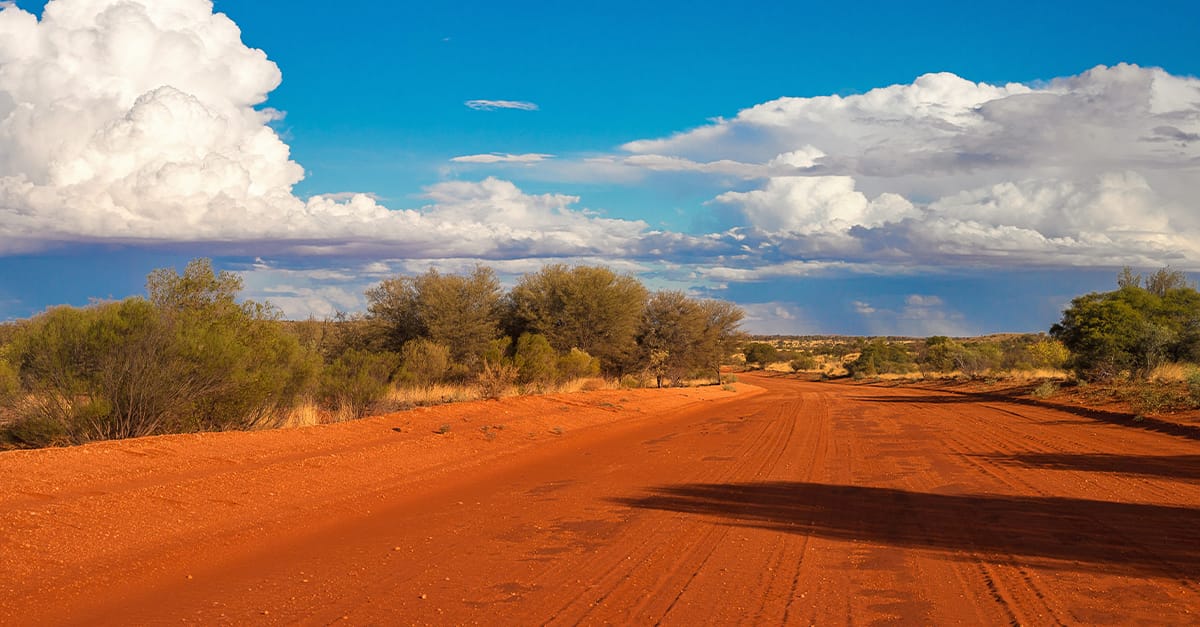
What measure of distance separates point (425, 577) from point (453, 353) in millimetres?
28246

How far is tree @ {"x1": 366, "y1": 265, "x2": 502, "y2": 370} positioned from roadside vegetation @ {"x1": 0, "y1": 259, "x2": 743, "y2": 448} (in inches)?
2.4

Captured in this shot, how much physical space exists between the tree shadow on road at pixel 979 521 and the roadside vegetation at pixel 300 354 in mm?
9280

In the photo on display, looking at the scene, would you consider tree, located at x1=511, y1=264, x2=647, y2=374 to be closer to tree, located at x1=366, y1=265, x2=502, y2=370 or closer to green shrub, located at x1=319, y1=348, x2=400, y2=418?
tree, located at x1=366, y1=265, x2=502, y2=370

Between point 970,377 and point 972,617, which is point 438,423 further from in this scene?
point 970,377

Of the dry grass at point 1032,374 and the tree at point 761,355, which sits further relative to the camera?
the tree at point 761,355

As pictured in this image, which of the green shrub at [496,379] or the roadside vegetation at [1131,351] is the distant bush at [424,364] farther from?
the roadside vegetation at [1131,351]

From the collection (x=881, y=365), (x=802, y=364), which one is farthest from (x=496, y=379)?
(x=802, y=364)

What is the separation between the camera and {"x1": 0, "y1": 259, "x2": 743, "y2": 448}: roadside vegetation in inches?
578

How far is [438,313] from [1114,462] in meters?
26.3

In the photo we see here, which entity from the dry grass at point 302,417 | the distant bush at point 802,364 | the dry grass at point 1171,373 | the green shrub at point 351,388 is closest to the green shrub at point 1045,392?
the dry grass at point 1171,373

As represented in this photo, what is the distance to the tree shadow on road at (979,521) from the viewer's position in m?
8.03

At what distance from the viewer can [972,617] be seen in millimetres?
6336

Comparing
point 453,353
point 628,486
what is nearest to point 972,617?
point 628,486

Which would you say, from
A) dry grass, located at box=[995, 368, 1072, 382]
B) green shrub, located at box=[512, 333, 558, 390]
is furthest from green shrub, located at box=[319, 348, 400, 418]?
dry grass, located at box=[995, 368, 1072, 382]
